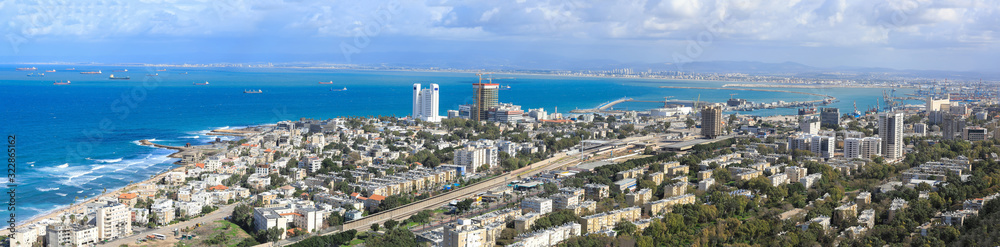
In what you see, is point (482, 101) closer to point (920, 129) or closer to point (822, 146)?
point (822, 146)

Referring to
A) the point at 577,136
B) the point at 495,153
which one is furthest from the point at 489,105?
the point at 495,153

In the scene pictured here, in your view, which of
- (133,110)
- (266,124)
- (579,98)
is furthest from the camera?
(579,98)

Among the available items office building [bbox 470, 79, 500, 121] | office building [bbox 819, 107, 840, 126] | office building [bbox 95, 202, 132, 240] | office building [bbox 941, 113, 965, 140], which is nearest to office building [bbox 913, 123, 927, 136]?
office building [bbox 941, 113, 965, 140]

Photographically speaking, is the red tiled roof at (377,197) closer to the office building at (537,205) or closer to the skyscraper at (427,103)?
the office building at (537,205)

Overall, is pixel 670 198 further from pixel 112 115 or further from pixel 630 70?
pixel 630 70

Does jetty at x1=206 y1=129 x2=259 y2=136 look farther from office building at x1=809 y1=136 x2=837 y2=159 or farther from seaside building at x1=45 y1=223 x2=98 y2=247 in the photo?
office building at x1=809 y1=136 x2=837 y2=159

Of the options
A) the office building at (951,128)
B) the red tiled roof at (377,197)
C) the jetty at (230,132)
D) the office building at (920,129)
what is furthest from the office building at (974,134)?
the jetty at (230,132)
